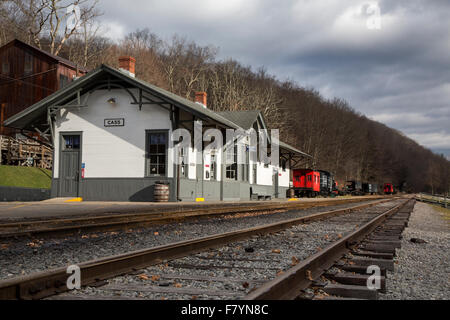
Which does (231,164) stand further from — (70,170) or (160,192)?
(70,170)

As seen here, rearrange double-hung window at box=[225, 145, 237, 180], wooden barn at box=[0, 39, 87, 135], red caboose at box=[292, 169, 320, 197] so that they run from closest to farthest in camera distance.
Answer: double-hung window at box=[225, 145, 237, 180]
wooden barn at box=[0, 39, 87, 135]
red caboose at box=[292, 169, 320, 197]

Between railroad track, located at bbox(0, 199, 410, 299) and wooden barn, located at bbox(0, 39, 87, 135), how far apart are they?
3131cm

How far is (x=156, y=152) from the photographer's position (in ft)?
68.8

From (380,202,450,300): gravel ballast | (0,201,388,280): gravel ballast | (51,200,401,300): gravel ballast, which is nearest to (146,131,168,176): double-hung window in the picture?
(0,201,388,280): gravel ballast

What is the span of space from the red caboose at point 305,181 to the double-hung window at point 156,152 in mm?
21741

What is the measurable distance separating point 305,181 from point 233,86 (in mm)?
18171

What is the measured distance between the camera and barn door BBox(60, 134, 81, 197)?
21.6 meters

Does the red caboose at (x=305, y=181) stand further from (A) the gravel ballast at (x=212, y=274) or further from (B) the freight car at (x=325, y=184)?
(A) the gravel ballast at (x=212, y=274)

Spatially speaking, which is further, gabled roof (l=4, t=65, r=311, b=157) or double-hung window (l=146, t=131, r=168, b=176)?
double-hung window (l=146, t=131, r=168, b=176)

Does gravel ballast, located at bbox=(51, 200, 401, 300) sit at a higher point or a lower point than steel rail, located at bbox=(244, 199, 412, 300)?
lower

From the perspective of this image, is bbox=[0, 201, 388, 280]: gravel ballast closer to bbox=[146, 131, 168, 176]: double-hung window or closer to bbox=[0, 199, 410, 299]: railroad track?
bbox=[0, 199, 410, 299]: railroad track

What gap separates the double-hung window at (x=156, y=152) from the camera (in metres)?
20.8
